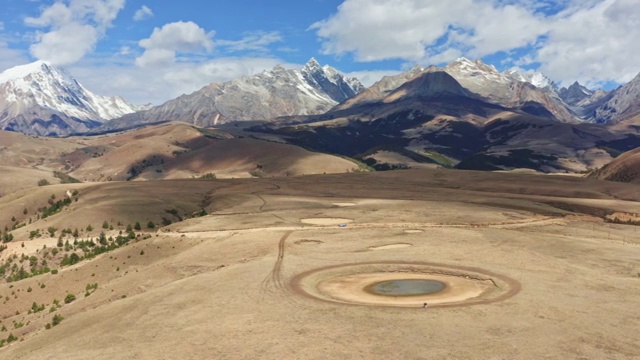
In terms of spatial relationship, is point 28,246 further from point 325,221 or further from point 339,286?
point 339,286

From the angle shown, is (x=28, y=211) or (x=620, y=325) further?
(x=28, y=211)

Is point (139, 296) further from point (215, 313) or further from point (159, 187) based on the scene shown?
point (159, 187)

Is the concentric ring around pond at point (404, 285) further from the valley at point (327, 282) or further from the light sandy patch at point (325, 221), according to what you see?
the light sandy patch at point (325, 221)

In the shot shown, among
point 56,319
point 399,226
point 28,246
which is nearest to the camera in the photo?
point 56,319

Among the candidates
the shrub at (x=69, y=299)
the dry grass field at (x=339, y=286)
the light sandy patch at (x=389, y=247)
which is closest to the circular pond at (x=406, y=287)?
the dry grass field at (x=339, y=286)

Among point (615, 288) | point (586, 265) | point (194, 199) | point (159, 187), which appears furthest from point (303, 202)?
point (615, 288)

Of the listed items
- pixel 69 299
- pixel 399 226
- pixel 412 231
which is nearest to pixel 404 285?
pixel 412 231
